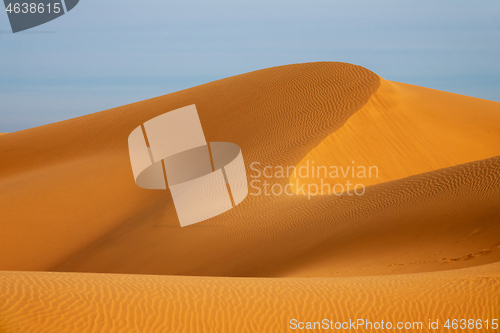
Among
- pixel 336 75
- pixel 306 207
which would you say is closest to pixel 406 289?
pixel 306 207

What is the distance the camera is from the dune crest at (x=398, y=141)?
15422mm

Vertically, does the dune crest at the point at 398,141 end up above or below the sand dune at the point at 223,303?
above

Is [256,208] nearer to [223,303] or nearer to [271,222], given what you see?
[271,222]

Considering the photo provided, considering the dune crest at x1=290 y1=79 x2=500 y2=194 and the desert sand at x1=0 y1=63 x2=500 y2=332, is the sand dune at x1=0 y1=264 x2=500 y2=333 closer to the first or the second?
the desert sand at x1=0 y1=63 x2=500 y2=332

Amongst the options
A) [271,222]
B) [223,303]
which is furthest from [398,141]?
[223,303]

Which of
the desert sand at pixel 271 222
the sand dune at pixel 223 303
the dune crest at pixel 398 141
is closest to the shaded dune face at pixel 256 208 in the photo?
the desert sand at pixel 271 222

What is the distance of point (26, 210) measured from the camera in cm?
1521

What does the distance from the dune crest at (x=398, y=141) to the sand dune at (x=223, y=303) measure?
848cm

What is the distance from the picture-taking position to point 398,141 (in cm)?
1858

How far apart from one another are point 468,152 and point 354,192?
1174cm

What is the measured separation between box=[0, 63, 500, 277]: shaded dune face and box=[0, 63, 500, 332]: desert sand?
51 mm

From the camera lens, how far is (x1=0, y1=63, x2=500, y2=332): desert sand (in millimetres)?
4594

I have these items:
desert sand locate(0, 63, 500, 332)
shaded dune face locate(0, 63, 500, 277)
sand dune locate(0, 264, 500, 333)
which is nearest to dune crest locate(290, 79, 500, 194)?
desert sand locate(0, 63, 500, 332)

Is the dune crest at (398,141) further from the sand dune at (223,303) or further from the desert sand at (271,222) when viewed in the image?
the sand dune at (223,303)
